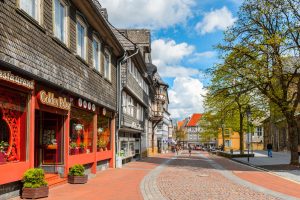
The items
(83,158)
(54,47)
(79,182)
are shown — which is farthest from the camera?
(83,158)

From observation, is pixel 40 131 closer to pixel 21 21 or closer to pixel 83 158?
pixel 83 158

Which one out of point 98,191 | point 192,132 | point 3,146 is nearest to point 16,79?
point 3,146

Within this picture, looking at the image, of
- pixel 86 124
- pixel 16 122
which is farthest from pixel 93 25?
pixel 16 122

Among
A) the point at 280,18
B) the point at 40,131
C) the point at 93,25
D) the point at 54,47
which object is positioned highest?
the point at 280,18

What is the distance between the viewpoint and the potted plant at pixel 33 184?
1104 centimetres

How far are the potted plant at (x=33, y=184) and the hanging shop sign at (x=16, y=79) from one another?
217cm

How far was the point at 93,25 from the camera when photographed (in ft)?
63.0

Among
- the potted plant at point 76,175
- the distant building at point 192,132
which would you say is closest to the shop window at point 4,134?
the potted plant at point 76,175

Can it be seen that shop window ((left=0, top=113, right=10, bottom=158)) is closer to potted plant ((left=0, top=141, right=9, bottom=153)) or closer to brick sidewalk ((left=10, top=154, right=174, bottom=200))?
potted plant ((left=0, top=141, right=9, bottom=153))

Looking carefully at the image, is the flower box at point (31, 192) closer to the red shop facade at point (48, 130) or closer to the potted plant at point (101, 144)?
the red shop facade at point (48, 130)

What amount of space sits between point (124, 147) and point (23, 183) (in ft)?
62.2

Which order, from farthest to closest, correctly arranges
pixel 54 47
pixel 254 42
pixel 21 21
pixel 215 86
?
pixel 215 86
pixel 254 42
pixel 54 47
pixel 21 21

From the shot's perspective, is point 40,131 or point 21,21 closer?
point 21,21

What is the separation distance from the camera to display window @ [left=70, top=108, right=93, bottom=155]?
55.3 ft
